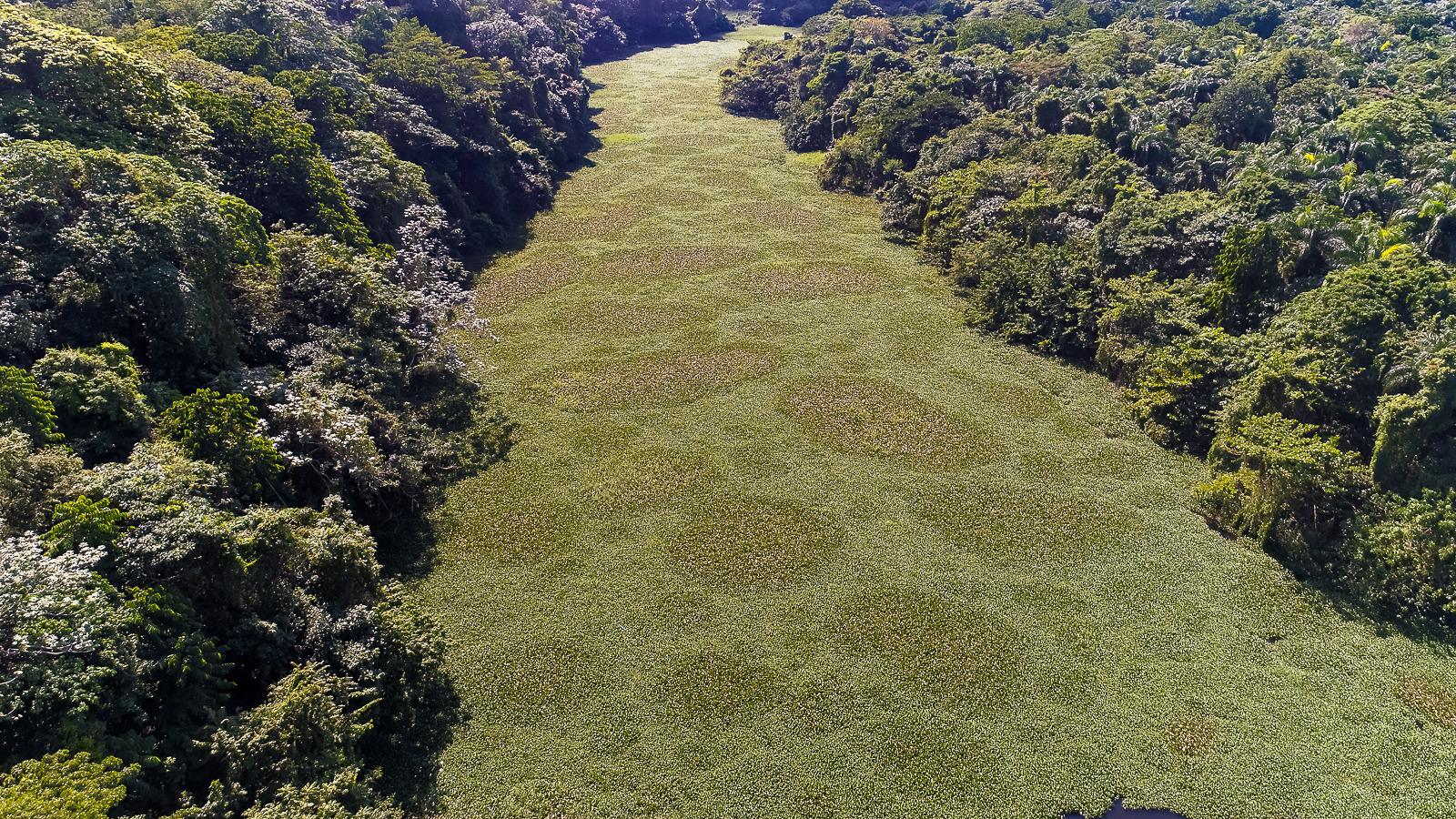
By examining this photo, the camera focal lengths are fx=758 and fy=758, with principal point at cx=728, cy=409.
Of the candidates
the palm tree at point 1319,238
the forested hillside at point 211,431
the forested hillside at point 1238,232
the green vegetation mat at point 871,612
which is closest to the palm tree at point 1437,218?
the forested hillside at point 1238,232

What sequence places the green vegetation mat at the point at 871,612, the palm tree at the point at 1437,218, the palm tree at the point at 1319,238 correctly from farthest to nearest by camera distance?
the palm tree at the point at 1319,238 → the palm tree at the point at 1437,218 → the green vegetation mat at the point at 871,612

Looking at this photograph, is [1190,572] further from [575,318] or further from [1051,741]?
[575,318]

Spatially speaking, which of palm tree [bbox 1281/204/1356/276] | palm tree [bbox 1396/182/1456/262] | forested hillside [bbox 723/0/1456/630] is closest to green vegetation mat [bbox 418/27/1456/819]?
forested hillside [bbox 723/0/1456/630]

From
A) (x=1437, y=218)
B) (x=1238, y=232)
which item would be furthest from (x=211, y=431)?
(x=1437, y=218)

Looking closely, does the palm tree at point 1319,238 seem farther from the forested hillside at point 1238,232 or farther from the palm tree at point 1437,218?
the palm tree at point 1437,218

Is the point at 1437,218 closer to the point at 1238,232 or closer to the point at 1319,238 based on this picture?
the point at 1319,238

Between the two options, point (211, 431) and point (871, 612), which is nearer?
point (211, 431)

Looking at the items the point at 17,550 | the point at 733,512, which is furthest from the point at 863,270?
the point at 17,550

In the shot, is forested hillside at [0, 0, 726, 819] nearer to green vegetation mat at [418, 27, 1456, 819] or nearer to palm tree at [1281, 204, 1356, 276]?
green vegetation mat at [418, 27, 1456, 819]
